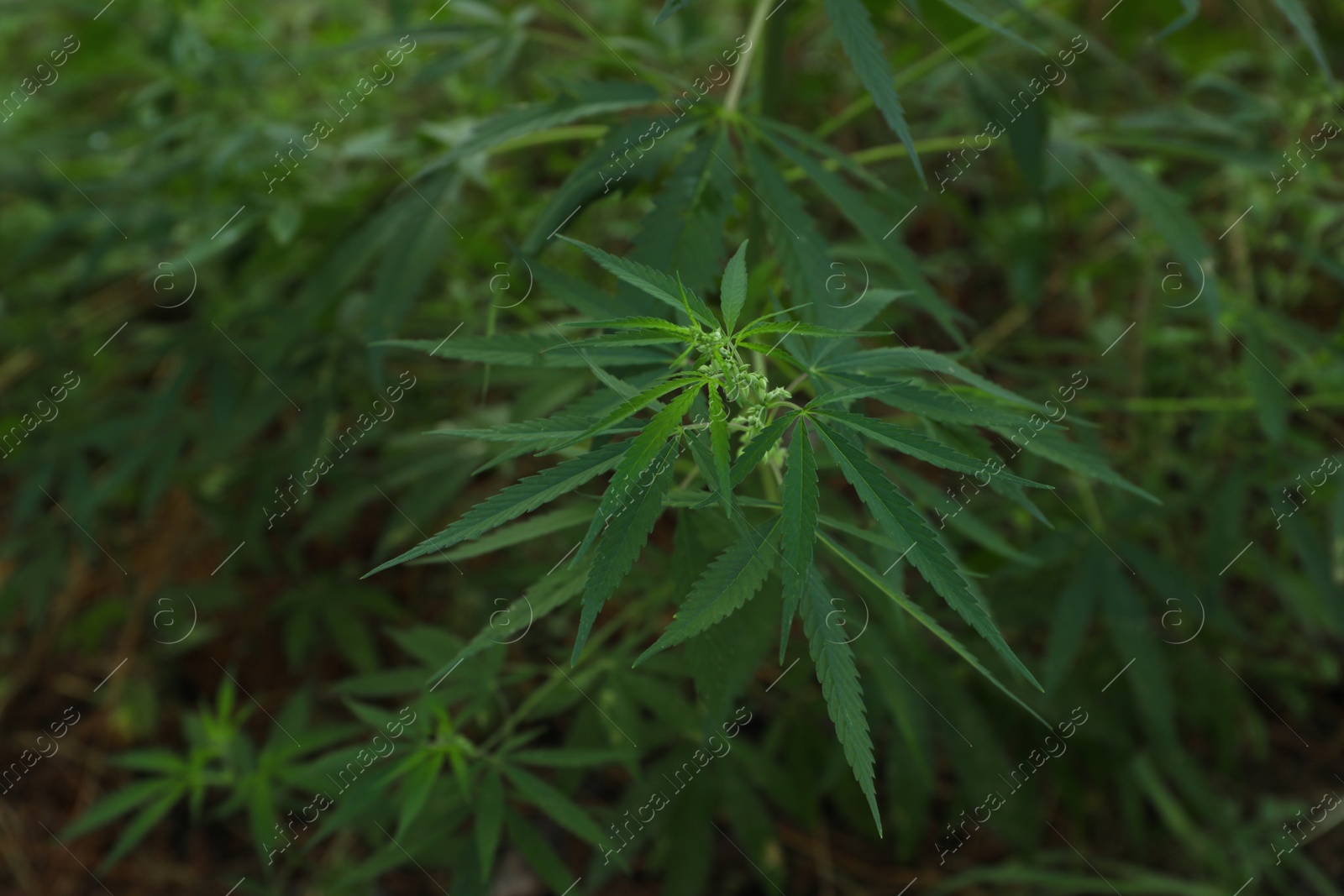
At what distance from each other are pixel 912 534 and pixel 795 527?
4.7 inches

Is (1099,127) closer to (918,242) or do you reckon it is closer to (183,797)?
(918,242)

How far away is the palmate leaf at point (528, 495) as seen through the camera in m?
0.98

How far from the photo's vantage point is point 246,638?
9.84ft
